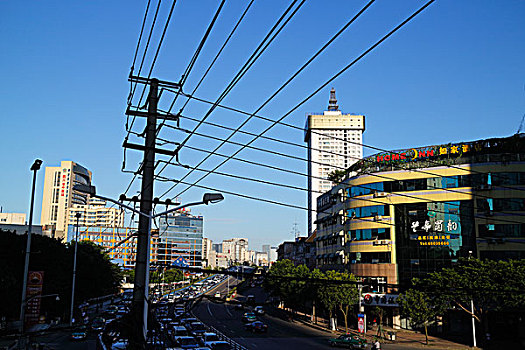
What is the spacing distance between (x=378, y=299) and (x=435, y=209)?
12.3 m

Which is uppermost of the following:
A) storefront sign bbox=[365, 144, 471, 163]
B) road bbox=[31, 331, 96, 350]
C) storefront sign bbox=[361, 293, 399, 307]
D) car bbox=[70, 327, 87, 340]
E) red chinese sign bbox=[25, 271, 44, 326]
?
storefront sign bbox=[365, 144, 471, 163]

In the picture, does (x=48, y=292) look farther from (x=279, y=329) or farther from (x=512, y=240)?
(x=512, y=240)

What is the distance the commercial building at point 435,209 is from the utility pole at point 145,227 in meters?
33.9

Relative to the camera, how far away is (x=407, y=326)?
52.6m

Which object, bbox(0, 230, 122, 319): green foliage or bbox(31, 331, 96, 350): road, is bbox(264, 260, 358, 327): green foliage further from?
bbox(0, 230, 122, 319): green foliage

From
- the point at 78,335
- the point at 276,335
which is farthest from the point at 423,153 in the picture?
the point at 78,335

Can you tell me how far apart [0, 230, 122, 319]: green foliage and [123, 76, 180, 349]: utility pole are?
27.4m

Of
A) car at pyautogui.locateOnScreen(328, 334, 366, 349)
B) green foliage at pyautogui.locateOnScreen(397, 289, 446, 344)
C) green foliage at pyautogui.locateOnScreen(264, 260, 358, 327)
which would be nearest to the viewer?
car at pyautogui.locateOnScreen(328, 334, 366, 349)

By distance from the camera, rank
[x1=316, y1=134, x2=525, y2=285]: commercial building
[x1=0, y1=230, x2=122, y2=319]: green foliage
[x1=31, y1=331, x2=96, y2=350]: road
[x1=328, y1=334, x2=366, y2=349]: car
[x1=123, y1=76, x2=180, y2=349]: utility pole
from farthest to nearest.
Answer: [x1=316, y1=134, x2=525, y2=285]: commercial building
[x1=31, y1=331, x2=96, y2=350]: road
[x1=0, y1=230, x2=122, y2=319]: green foliage
[x1=328, y1=334, x2=366, y2=349]: car
[x1=123, y1=76, x2=180, y2=349]: utility pole

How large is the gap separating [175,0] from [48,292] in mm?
53371

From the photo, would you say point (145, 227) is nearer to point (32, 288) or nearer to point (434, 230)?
point (32, 288)

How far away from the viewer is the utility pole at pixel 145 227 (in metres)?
13.3

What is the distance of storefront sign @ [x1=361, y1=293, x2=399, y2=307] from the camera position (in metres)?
51.6

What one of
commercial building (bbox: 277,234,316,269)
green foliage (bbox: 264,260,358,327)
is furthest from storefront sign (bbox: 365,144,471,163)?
commercial building (bbox: 277,234,316,269)
